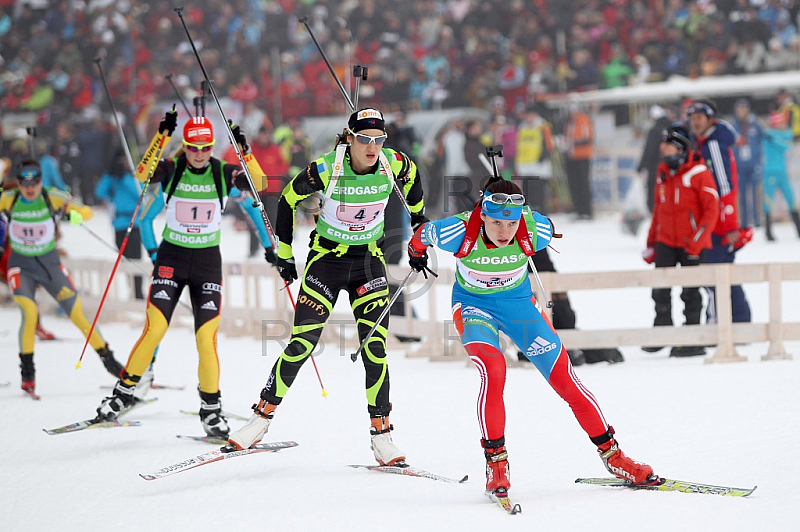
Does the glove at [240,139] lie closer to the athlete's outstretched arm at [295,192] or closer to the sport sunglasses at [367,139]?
the athlete's outstretched arm at [295,192]

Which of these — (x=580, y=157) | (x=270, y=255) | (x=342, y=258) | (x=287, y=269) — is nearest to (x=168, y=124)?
(x=270, y=255)

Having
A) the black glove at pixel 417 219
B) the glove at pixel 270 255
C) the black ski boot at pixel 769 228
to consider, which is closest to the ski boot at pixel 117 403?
the glove at pixel 270 255

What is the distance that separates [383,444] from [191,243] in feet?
6.19

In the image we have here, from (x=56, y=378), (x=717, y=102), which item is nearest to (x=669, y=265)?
(x=56, y=378)

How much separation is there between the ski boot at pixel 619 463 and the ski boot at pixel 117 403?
318cm

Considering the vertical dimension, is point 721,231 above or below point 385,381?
above

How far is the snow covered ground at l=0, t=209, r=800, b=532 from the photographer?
488 cm

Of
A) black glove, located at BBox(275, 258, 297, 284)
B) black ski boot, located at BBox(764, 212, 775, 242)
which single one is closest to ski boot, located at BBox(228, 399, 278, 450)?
black glove, located at BBox(275, 258, 297, 284)

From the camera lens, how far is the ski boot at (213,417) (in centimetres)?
652

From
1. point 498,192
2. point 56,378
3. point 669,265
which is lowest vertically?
point 56,378

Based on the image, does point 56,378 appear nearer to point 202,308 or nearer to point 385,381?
point 202,308

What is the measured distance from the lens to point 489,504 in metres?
Result: 5.04

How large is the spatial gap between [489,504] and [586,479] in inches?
23.1

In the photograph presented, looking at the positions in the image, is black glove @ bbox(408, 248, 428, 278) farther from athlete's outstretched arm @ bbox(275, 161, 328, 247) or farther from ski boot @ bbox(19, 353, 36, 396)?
ski boot @ bbox(19, 353, 36, 396)
